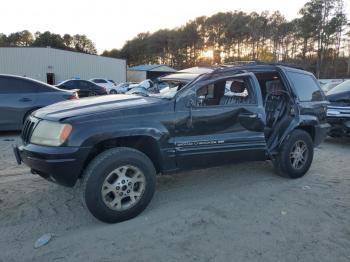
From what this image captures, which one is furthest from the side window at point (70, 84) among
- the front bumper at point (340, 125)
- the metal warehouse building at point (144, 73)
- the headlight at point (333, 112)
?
the metal warehouse building at point (144, 73)

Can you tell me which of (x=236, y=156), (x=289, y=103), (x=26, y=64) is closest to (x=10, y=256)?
(x=236, y=156)

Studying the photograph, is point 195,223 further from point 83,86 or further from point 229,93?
point 83,86

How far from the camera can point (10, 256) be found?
3.18 metres

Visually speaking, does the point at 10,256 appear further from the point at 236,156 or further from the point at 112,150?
the point at 236,156

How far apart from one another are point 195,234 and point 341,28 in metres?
54.3

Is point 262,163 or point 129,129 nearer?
point 129,129

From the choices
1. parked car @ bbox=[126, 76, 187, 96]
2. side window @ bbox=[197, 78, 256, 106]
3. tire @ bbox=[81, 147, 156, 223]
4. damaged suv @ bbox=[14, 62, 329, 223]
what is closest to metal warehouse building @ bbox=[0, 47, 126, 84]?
parked car @ bbox=[126, 76, 187, 96]

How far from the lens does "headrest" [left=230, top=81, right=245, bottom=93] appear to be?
5.00 metres

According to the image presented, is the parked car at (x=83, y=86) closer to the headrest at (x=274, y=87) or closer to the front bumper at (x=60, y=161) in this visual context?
the headrest at (x=274, y=87)

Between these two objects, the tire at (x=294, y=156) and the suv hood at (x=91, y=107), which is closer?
the suv hood at (x=91, y=107)

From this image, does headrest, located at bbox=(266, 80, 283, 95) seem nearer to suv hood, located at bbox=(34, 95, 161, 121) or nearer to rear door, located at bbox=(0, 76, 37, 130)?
suv hood, located at bbox=(34, 95, 161, 121)

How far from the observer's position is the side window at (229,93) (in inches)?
187

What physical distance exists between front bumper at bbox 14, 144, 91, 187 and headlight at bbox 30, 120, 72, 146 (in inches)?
2.9

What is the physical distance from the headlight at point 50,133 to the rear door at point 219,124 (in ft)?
4.22
